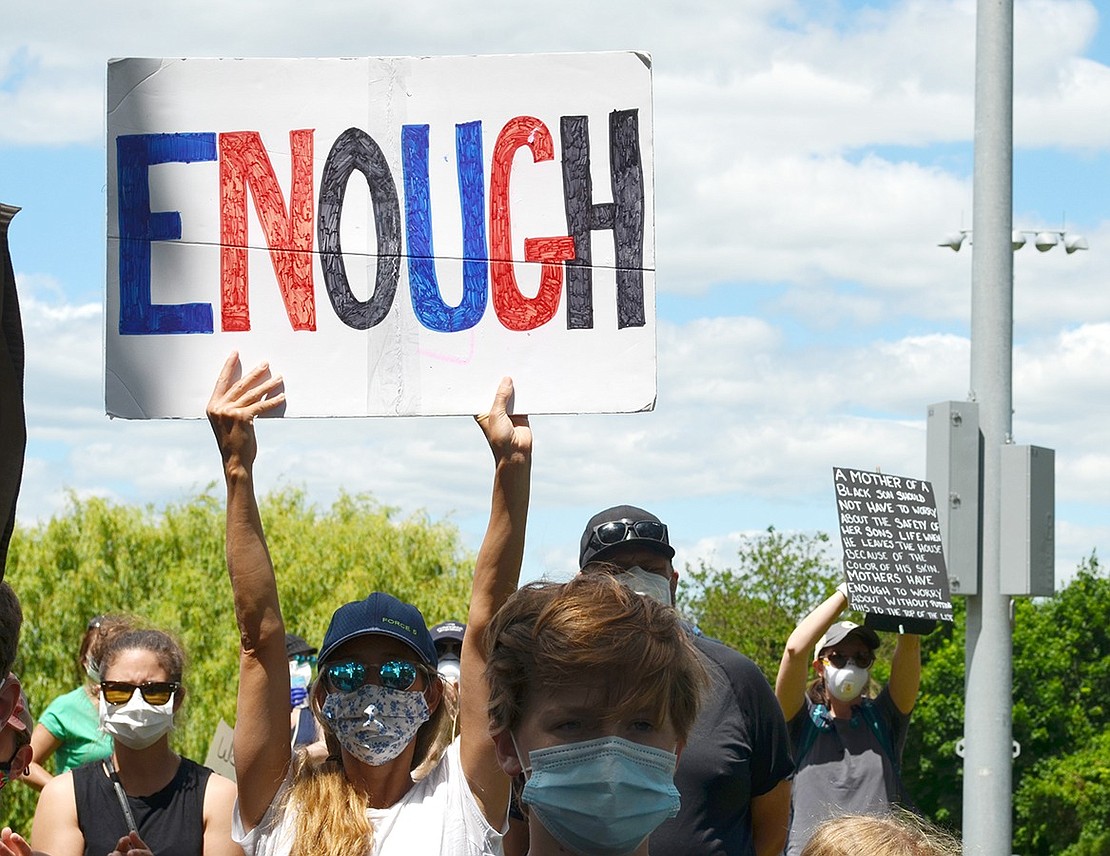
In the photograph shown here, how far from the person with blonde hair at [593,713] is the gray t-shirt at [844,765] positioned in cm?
427

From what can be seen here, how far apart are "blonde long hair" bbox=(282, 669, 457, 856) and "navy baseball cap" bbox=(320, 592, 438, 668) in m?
0.12

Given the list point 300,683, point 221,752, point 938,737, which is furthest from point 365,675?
point 938,737

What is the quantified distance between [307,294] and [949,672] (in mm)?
50606

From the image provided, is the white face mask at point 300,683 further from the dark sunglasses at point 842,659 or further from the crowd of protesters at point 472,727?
the crowd of protesters at point 472,727

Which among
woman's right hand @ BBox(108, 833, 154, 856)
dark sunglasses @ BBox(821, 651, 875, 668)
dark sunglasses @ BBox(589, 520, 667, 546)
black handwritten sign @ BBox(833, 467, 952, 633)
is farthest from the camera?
dark sunglasses @ BBox(821, 651, 875, 668)

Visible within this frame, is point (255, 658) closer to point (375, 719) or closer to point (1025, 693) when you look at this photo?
point (375, 719)

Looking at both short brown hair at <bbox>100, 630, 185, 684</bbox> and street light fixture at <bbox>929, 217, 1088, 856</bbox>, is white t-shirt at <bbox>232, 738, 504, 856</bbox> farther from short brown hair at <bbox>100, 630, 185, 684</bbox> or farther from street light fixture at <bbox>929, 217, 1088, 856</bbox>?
street light fixture at <bbox>929, 217, 1088, 856</bbox>

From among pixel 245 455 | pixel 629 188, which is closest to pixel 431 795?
pixel 245 455

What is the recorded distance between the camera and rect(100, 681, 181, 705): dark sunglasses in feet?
16.9

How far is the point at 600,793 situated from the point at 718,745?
2218 mm

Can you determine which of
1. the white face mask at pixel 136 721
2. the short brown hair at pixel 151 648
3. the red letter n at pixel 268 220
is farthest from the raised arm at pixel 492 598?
the short brown hair at pixel 151 648

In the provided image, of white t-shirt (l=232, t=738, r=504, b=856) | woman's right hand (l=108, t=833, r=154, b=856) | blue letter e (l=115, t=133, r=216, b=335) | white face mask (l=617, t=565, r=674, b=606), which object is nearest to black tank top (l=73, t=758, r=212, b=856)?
woman's right hand (l=108, t=833, r=154, b=856)

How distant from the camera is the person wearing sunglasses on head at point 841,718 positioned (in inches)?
275

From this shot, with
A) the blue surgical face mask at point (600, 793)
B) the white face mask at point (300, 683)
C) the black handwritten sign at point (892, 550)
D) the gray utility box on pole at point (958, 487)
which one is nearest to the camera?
the blue surgical face mask at point (600, 793)
